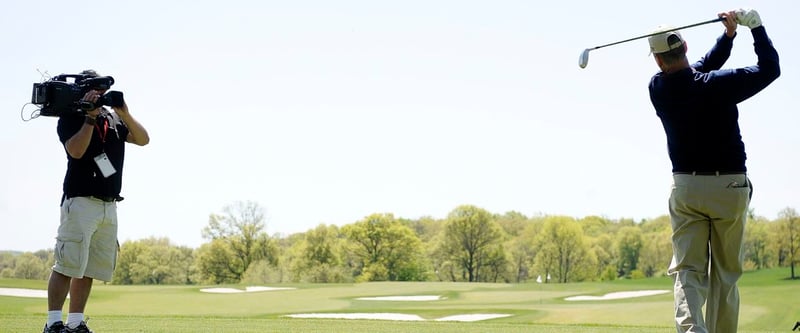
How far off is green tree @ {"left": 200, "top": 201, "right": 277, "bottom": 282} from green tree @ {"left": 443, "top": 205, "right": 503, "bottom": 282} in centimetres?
1489

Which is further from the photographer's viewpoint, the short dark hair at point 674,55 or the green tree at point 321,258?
the green tree at point 321,258

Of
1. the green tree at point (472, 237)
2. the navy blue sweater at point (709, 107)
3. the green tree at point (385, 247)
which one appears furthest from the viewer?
the green tree at point (472, 237)

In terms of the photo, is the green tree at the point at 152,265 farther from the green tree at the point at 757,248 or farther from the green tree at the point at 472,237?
the green tree at the point at 757,248

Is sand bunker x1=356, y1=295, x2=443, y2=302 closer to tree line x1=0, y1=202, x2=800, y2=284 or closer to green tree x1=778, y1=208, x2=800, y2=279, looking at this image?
tree line x1=0, y1=202, x2=800, y2=284

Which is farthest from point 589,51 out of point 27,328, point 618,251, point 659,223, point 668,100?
point 659,223

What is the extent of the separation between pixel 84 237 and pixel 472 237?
6481cm

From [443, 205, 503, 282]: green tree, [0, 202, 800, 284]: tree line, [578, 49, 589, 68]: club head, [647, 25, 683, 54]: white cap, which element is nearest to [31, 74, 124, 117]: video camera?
[578, 49, 589, 68]: club head

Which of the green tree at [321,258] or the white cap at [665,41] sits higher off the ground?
the white cap at [665,41]

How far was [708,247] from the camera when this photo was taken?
5.62 m

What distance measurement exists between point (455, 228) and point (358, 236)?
8.03 metres

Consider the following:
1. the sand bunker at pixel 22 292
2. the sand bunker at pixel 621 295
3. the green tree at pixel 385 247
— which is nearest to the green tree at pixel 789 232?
the green tree at pixel 385 247

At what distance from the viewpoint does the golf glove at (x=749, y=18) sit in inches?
208

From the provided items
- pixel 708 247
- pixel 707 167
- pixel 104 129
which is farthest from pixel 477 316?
pixel 707 167

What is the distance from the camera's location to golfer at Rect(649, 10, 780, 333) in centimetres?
530
